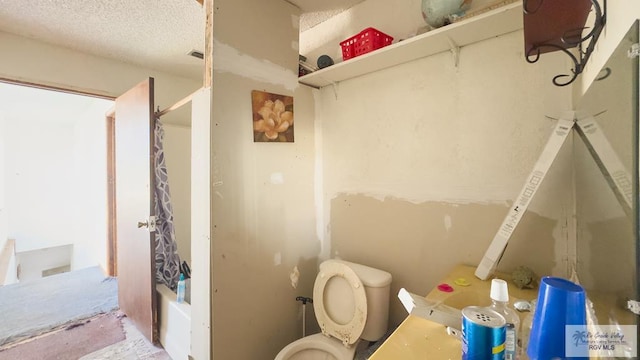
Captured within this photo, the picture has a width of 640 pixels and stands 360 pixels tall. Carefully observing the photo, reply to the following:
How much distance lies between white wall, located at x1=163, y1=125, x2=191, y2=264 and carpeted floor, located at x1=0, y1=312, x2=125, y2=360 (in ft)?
2.66

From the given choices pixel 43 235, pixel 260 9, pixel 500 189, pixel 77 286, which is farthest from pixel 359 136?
pixel 43 235

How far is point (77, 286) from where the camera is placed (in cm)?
272

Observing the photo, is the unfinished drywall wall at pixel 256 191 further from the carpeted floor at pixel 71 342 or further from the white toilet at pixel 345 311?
the carpeted floor at pixel 71 342

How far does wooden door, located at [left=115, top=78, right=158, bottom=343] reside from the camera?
5.92ft

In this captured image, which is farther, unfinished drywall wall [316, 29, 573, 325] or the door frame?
the door frame

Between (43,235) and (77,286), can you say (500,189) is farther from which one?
(43,235)

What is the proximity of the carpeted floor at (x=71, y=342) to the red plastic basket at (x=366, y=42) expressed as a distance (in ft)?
8.51

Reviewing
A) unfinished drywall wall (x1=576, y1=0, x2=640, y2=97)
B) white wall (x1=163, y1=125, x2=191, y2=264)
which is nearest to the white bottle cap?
unfinished drywall wall (x1=576, y1=0, x2=640, y2=97)

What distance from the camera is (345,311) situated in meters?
1.38

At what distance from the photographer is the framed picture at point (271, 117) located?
1.47 m

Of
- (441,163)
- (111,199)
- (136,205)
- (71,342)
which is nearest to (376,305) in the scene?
(441,163)

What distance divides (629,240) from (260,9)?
5.84ft

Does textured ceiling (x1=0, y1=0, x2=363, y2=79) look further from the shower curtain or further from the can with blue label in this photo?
the can with blue label

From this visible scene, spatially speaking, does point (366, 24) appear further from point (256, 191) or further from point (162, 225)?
point (162, 225)
